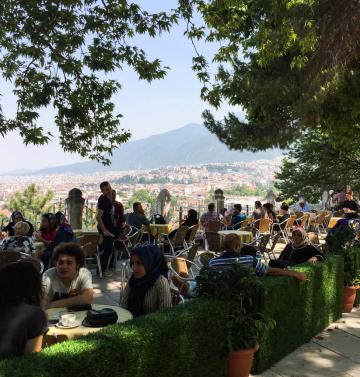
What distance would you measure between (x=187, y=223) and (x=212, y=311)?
7241 millimetres

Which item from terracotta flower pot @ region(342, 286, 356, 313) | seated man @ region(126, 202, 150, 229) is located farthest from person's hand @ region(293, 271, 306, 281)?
seated man @ region(126, 202, 150, 229)

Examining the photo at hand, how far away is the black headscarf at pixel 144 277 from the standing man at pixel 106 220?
433 cm

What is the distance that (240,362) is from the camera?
13.8 ft

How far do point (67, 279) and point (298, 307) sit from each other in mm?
2516

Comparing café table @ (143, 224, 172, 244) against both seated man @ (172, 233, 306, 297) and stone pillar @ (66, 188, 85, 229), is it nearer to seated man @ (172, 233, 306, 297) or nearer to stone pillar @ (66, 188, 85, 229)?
stone pillar @ (66, 188, 85, 229)

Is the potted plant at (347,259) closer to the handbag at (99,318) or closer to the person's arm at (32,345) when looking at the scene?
the handbag at (99,318)

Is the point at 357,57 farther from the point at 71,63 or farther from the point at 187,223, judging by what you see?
the point at 71,63

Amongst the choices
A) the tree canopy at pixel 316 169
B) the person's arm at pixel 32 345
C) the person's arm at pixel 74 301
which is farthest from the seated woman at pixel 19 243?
the tree canopy at pixel 316 169

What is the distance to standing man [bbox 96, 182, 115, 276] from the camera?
27.9 feet

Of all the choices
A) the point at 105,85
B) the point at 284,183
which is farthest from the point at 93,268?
the point at 284,183

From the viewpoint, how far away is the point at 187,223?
11.1 metres

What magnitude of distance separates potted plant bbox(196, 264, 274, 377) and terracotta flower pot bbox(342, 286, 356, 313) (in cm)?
299

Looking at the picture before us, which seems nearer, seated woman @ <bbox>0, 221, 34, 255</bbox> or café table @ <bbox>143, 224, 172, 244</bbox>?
seated woman @ <bbox>0, 221, 34, 255</bbox>

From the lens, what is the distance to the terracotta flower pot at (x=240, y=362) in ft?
13.7
